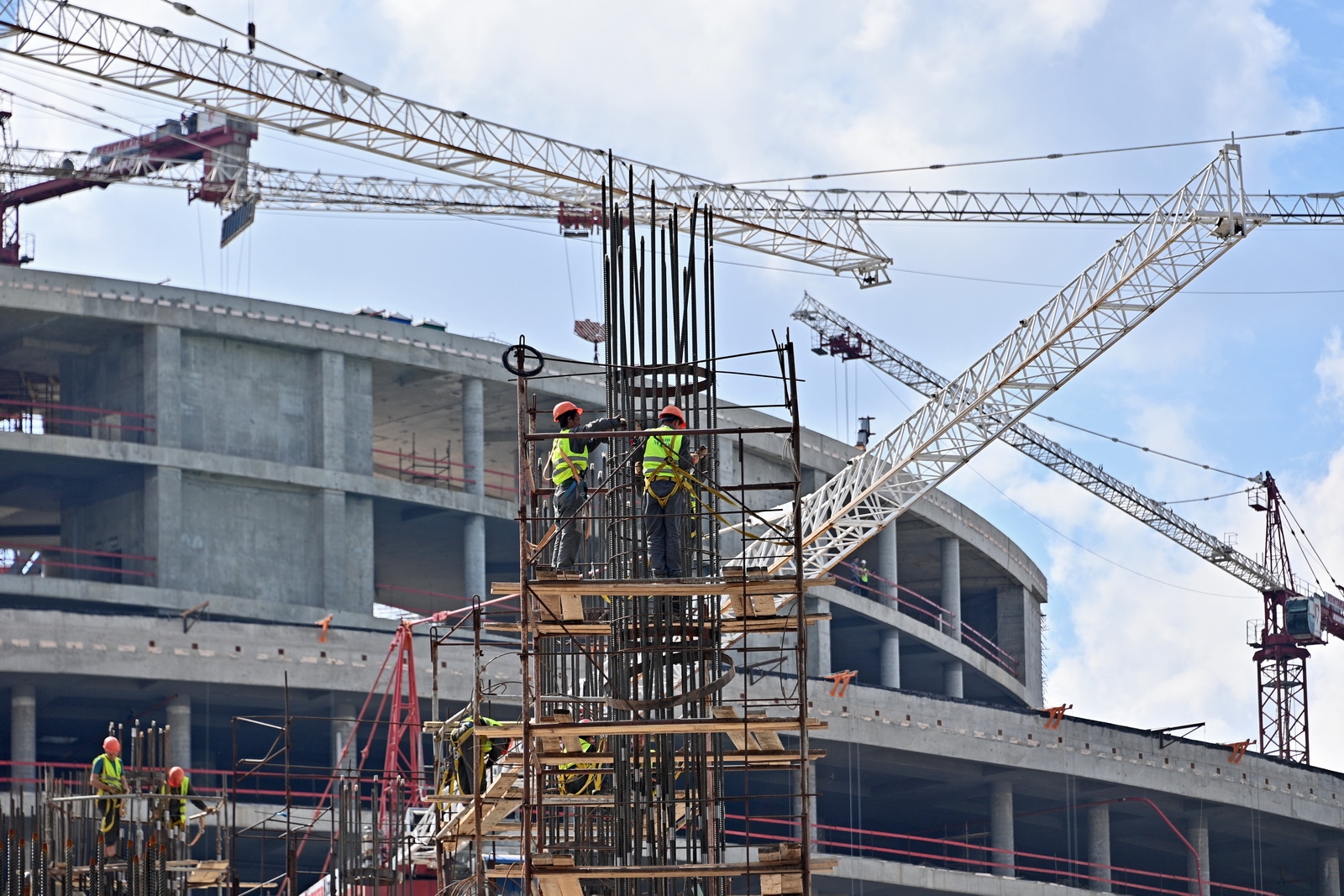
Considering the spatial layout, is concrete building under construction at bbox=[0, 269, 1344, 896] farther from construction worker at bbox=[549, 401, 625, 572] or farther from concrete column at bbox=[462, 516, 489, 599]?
construction worker at bbox=[549, 401, 625, 572]

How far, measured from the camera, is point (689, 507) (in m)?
20.8

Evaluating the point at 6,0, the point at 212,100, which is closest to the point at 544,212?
the point at 212,100

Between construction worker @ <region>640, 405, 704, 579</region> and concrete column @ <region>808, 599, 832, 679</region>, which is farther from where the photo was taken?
concrete column @ <region>808, 599, 832, 679</region>

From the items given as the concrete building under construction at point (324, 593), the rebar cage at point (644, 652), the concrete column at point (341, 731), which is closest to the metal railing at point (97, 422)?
the concrete building under construction at point (324, 593)

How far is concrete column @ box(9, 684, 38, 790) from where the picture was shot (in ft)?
160

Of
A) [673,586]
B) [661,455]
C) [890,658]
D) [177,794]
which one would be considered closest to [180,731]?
[177,794]

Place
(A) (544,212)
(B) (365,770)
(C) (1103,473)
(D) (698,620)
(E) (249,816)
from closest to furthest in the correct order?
(D) (698,620), (E) (249,816), (B) (365,770), (A) (544,212), (C) (1103,473)

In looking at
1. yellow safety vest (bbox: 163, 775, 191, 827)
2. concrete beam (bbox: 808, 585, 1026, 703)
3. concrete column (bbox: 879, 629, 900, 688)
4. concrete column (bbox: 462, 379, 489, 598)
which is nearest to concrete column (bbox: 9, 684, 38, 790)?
concrete column (bbox: 462, 379, 489, 598)

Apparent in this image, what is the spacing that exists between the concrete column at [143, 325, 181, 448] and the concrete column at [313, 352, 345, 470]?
393cm

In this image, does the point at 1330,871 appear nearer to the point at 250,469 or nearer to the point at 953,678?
the point at 953,678

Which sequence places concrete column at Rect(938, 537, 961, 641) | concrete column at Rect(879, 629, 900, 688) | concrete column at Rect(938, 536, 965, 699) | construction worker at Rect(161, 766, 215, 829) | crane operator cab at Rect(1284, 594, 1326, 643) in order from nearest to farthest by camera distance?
construction worker at Rect(161, 766, 215, 829) → concrete column at Rect(879, 629, 900, 688) → concrete column at Rect(938, 537, 961, 641) → concrete column at Rect(938, 536, 965, 699) → crane operator cab at Rect(1284, 594, 1326, 643)

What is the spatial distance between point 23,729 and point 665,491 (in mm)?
32706

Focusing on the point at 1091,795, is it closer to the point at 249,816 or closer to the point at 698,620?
the point at 249,816

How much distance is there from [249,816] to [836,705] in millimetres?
15054
